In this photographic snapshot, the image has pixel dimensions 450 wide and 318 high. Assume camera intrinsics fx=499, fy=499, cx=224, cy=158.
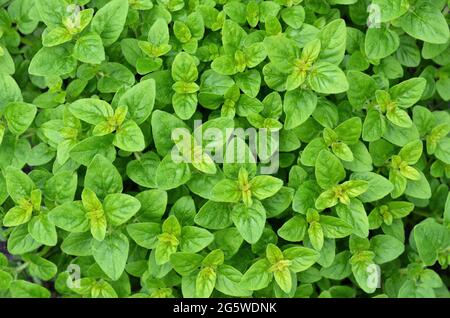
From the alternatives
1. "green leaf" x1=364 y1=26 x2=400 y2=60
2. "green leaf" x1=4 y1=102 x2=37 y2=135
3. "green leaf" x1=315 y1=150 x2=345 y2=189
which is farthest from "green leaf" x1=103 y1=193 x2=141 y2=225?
"green leaf" x1=364 y1=26 x2=400 y2=60

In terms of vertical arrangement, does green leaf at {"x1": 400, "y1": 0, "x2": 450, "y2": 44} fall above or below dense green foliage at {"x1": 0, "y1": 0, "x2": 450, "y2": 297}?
above

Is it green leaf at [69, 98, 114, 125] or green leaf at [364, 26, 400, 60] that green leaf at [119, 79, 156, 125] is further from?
green leaf at [364, 26, 400, 60]

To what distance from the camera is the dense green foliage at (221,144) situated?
179cm

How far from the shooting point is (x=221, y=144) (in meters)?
1.77

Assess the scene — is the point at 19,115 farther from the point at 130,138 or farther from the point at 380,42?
the point at 380,42

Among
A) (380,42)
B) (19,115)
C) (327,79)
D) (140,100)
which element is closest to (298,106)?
(327,79)

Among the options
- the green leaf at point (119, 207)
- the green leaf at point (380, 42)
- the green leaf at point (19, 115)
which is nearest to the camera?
the green leaf at point (119, 207)

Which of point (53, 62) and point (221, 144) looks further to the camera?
point (53, 62)

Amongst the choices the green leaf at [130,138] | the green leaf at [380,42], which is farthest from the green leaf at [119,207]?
the green leaf at [380,42]

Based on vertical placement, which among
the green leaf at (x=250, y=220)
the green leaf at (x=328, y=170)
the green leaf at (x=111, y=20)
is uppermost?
the green leaf at (x=111, y=20)

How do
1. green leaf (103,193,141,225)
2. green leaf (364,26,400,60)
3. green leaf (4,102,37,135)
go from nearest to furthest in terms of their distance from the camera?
green leaf (103,193,141,225) → green leaf (4,102,37,135) → green leaf (364,26,400,60)

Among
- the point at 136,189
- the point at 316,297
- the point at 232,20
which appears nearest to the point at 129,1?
the point at 232,20

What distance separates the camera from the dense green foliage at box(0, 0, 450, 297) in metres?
1.79

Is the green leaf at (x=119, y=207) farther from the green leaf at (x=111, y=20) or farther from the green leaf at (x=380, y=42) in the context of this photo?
the green leaf at (x=380, y=42)
